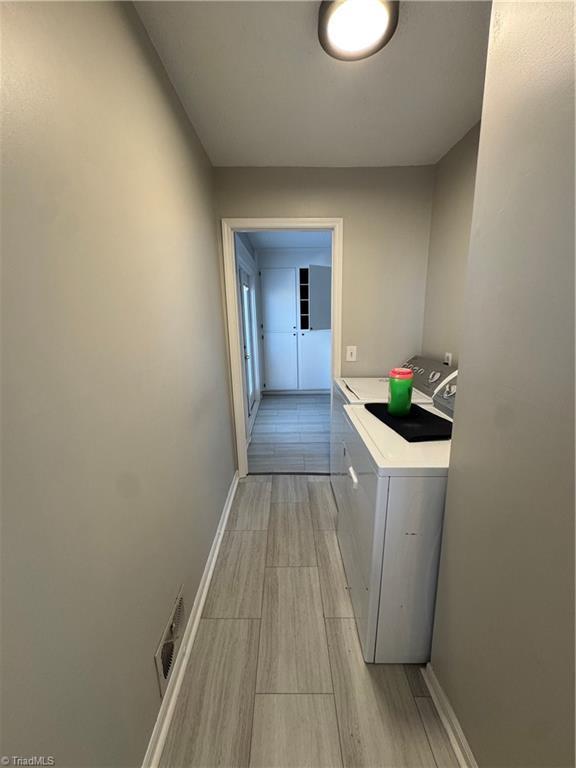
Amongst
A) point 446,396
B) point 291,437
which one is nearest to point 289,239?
point 291,437

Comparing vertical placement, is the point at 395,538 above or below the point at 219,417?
below

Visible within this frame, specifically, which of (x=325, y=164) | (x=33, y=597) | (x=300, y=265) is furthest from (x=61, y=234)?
(x=300, y=265)

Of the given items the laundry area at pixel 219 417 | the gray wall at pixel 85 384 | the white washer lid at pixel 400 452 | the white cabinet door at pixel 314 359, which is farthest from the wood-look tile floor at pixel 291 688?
the white cabinet door at pixel 314 359

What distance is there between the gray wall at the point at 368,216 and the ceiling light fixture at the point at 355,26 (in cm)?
90

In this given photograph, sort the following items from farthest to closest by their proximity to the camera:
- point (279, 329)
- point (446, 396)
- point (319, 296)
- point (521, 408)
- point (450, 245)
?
point (279, 329) → point (319, 296) → point (450, 245) → point (446, 396) → point (521, 408)

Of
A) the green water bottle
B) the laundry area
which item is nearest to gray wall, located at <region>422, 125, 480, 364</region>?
the laundry area

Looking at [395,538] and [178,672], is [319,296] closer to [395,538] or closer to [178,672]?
[395,538]

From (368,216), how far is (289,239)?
213cm

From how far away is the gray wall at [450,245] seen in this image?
5.08 feet

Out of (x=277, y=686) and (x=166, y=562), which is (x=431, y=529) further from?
(x=166, y=562)

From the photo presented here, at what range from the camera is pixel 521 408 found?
597 millimetres

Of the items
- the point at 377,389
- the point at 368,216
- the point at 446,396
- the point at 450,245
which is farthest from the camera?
the point at 368,216

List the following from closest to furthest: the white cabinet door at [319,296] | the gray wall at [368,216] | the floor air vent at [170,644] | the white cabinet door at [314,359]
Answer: the floor air vent at [170,644] < the gray wall at [368,216] < the white cabinet door at [319,296] < the white cabinet door at [314,359]

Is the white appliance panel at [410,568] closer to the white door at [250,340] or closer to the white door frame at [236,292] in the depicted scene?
the white door frame at [236,292]
